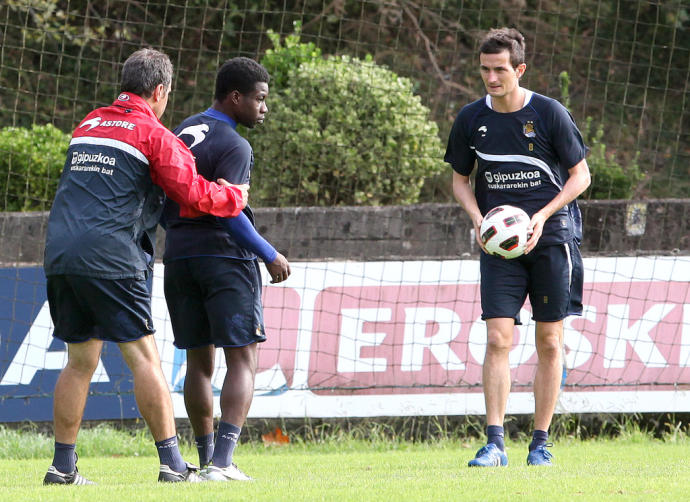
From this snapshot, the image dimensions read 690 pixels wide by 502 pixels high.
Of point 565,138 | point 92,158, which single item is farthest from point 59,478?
point 565,138

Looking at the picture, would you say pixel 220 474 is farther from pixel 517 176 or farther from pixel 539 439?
pixel 517 176

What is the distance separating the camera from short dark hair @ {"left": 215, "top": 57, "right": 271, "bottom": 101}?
5391 millimetres

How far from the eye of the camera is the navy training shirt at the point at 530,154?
19.6 feet

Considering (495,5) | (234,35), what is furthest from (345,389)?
(495,5)

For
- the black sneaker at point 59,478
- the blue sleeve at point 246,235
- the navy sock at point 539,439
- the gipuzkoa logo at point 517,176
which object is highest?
the gipuzkoa logo at point 517,176

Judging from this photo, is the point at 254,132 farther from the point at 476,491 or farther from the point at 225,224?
the point at 476,491

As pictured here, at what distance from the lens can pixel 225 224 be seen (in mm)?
5211

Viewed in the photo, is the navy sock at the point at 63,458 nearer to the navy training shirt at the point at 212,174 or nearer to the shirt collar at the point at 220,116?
the navy training shirt at the point at 212,174

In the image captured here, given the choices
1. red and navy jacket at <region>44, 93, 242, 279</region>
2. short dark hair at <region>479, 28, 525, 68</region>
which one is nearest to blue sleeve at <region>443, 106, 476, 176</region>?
short dark hair at <region>479, 28, 525, 68</region>

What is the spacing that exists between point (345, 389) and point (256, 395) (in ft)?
2.16

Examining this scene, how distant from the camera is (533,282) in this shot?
20.0ft

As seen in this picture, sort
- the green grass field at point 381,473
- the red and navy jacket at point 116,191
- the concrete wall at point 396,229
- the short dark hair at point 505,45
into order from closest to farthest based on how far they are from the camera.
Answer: the green grass field at point 381,473 < the red and navy jacket at point 116,191 < the short dark hair at point 505,45 < the concrete wall at point 396,229

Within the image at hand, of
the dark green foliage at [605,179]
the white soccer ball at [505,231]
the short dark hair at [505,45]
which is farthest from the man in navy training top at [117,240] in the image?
the dark green foliage at [605,179]

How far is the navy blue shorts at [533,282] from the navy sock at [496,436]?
0.60 m
